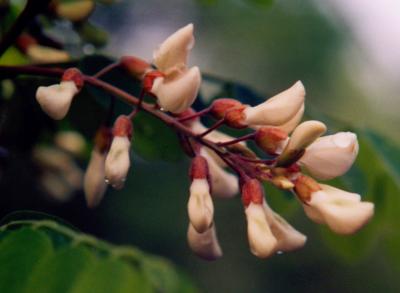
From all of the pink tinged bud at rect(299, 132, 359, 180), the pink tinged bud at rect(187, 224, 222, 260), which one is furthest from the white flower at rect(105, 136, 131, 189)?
the pink tinged bud at rect(299, 132, 359, 180)

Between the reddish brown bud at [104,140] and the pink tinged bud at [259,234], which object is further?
the reddish brown bud at [104,140]

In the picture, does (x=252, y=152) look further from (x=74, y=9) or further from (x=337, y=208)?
(x=74, y=9)

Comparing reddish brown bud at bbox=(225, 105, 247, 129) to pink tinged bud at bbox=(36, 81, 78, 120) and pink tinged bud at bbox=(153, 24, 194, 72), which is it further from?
pink tinged bud at bbox=(36, 81, 78, 120)

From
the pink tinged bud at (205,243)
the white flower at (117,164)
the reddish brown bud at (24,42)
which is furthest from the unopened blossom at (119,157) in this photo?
the reddish brown bud at (24,42)

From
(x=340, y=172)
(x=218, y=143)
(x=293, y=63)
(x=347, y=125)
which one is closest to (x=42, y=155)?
(x=347, y=125)

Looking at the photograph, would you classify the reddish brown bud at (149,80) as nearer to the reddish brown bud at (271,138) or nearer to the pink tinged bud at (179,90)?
the pink tinged bud at (179,90)

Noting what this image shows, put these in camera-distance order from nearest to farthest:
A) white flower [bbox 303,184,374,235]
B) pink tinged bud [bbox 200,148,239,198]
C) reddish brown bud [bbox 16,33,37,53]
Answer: white flower [bbox 303,184,374,235] → pink tinged bud [bbox 200,148,239,198] → reddish brown bud [bbox 16,33,37,53]

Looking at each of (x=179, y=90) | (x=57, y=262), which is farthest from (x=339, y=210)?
(x=57, y=262)

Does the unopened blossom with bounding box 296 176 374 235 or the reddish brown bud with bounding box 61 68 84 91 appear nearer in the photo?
the unopened blossom with bounding box 296 176 374 235
